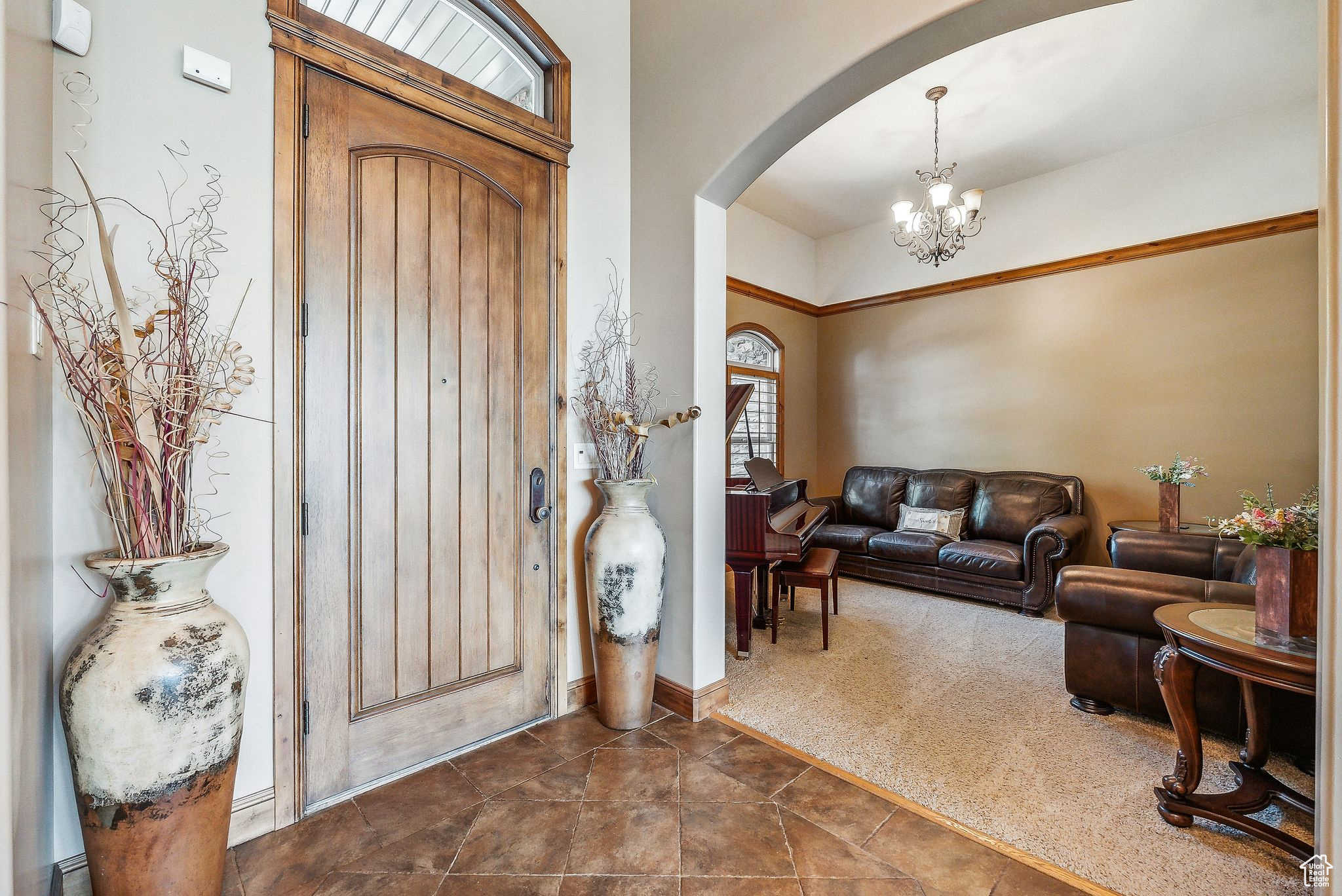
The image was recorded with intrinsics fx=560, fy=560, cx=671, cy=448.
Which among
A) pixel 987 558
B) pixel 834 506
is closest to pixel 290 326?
pixel 987 558

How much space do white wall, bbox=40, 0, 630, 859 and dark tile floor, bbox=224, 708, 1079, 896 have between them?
1.22ft

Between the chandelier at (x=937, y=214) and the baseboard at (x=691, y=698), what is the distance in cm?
357

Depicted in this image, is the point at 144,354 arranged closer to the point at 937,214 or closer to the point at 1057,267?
the point at 937,214

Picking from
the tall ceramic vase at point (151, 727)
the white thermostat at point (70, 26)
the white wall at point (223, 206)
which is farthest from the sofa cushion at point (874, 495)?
the white thermostat at point (70, 26)

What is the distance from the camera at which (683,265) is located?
2.57 m

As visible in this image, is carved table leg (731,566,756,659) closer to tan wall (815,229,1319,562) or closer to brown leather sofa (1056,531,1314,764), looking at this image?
brown leather sofa (1056,531,1314,764)

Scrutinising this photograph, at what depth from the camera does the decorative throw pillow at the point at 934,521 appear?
505cm

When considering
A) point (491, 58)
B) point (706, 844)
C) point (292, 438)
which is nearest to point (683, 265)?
point (491, 58)

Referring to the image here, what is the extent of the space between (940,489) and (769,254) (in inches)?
118

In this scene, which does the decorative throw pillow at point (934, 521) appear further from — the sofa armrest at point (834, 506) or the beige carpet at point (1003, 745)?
the beige carpet at point (1003, 745)

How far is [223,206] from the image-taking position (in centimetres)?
171

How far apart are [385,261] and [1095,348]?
5.43 m

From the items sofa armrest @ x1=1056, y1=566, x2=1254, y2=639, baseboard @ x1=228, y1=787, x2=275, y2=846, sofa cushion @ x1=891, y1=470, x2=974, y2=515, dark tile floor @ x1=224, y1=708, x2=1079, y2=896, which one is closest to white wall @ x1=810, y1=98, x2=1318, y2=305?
sofa cushion @ x1=891, y1=470, x2=974, y2=515

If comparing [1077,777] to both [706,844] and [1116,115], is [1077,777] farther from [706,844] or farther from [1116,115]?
[1116,115]
